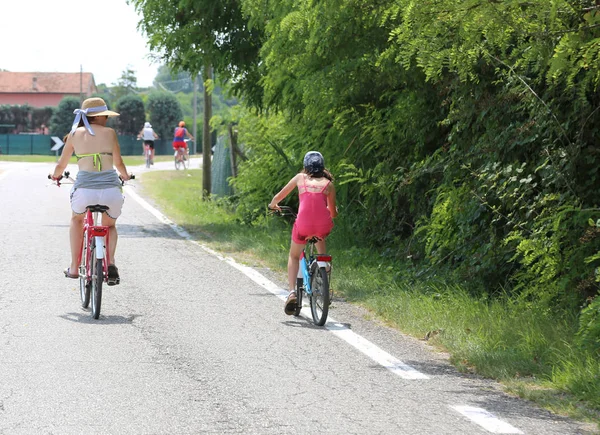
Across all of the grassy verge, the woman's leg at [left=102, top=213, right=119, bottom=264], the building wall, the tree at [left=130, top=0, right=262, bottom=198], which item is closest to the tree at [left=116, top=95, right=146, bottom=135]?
the building wall

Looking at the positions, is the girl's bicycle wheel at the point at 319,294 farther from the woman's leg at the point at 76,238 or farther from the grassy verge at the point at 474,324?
the woman's leg at the point at 76,238

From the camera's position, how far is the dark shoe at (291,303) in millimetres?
Result: 9906

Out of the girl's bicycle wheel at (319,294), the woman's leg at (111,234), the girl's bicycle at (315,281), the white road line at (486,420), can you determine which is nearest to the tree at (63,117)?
the woman's leg at (111,234)

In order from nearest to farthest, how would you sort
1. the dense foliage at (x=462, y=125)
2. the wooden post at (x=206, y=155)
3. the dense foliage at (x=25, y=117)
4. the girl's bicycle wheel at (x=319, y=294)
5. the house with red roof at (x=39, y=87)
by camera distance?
the dense foliage at (x=462, y=125) < the girl's bicycle wheel at (x=319, y=294) < the wooden post at (x=206, y=155) < the dense foliage at (x=25, y=117) < the house with red roof at (x=39, y=87)

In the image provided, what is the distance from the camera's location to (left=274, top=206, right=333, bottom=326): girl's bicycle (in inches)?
375

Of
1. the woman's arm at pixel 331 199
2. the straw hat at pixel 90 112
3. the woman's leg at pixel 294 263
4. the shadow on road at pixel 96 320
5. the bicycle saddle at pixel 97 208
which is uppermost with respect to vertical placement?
the straw hat at pixel 90 112

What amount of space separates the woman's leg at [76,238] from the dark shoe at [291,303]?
6.82ft

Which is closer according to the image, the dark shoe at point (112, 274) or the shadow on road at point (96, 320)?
the shadow on road at point (96, 320)

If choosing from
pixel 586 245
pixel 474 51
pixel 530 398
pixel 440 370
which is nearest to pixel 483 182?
pixel 586 245

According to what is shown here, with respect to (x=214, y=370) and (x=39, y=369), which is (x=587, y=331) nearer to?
(x=214, y=370)

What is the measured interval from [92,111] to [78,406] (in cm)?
420

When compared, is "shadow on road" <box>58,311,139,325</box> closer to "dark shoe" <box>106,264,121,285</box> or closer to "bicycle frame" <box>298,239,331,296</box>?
"dark shoe" <box>106,264,121,285</box>

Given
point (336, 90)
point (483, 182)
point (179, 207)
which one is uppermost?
point (336, 90)

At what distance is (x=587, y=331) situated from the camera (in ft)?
26.6
